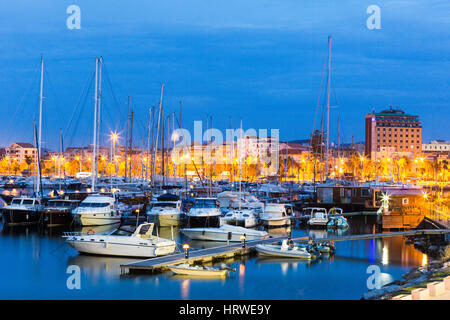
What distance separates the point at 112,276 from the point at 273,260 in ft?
30.9

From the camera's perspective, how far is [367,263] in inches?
1396

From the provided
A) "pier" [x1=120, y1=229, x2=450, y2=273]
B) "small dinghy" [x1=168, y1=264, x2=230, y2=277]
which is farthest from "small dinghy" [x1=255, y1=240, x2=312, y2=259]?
"small dinghy" [x1=168, y1=264, x2=230, y2=277]

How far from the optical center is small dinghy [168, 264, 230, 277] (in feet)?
96.9

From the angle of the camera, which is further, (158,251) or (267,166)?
(267,166)

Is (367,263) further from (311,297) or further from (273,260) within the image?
(311,297)

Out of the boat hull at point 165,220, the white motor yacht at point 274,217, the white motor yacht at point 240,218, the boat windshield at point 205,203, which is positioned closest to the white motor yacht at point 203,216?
the boat windshield at point 205,203

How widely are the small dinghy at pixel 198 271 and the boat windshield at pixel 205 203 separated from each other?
19.8m

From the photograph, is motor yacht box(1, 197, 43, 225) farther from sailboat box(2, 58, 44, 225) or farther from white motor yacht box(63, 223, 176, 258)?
white motor yacht box(63, 223, 176, 258)

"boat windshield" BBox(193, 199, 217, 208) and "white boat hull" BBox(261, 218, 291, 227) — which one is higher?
"boat windshield" BBox(193, 199, 217, 208)

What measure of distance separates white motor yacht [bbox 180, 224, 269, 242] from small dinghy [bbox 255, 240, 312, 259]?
14.6 feet

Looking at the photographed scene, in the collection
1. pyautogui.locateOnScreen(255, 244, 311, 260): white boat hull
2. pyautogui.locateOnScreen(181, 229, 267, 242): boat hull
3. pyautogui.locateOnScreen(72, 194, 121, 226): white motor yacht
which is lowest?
pyautogui.locateOnScreen(255, 244, 311, 260): white boat hull
